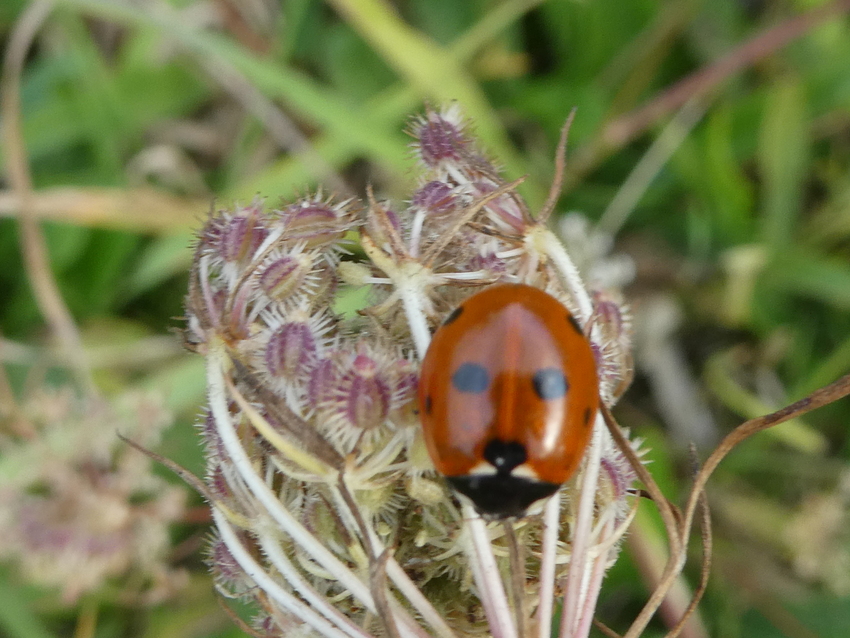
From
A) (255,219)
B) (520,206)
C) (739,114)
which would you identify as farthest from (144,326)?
(739,114)

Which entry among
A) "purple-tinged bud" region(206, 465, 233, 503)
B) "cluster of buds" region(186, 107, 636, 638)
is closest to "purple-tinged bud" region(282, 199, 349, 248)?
"cluster of buds" region(186, 107, 636, 638)

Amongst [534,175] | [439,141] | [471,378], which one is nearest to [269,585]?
[471,378]

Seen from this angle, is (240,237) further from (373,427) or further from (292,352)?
(373,427)

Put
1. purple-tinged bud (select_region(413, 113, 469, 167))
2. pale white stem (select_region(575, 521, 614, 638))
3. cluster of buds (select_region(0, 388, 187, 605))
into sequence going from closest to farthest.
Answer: pale white stem (select_region(575, 521, 614, 638))
purple-tinged bud (select_region(413, 113, 469, 167))
cluster of buds (select_region(0, 388, 187, 605))

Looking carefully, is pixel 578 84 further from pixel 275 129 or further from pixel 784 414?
pixel 784 414

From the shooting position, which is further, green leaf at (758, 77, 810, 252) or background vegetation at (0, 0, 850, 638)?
green leaf at (758, 77, 810, 252)

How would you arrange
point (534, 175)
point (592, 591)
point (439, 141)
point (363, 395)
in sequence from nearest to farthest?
point (363, 395), point (592, 591), point (439, 141), point (534, 175)

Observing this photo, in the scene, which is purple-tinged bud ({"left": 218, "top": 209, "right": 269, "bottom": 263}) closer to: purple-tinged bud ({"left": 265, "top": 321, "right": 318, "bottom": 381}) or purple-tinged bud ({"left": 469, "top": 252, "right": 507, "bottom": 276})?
purple-tinged bud ({"left": 265, "top": 321, "right": 318, "bottom": 381})

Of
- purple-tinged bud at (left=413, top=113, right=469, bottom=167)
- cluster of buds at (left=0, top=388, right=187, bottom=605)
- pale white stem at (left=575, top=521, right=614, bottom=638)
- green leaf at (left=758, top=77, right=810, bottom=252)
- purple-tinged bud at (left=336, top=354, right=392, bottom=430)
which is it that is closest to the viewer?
purple-tinged bud at (left=336, top=354, right=392, bottom=430)
